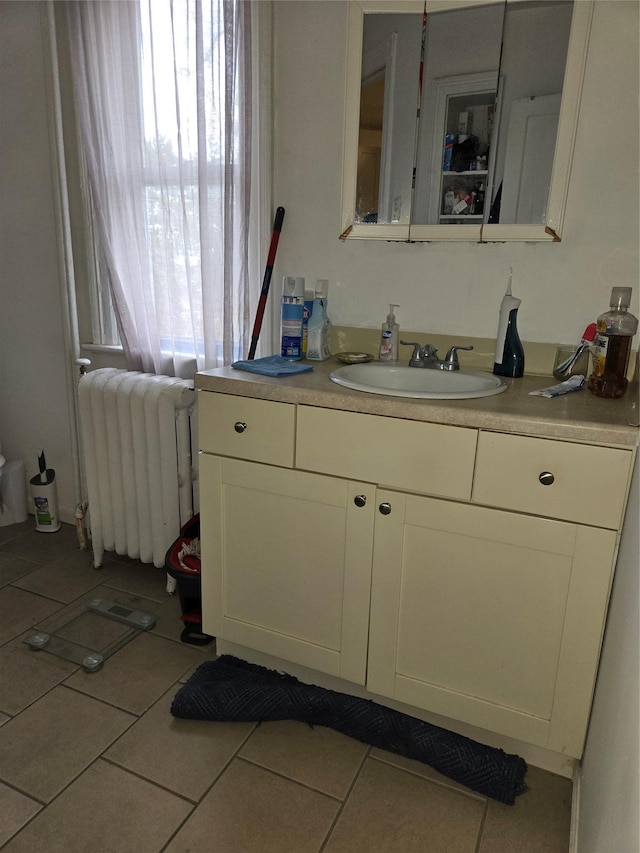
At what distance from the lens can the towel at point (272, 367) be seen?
4.90 ft

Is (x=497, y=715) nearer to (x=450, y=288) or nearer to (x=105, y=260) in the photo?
(x=450, y=288)

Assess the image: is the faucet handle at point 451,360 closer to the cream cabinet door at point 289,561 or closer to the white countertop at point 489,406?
the white countertop at point 489,406

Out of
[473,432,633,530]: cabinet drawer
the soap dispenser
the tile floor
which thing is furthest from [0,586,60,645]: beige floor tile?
[473,432,633,530]: cabinet drawer

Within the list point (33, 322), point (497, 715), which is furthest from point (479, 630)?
point (33, 322)

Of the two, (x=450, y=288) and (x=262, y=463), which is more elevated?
(x=450, y=288)

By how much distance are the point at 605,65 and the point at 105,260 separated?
1.65 meters

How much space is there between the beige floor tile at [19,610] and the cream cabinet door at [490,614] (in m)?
1.15

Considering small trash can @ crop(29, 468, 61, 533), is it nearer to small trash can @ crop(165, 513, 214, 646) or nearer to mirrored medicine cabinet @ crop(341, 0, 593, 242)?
small trash can @ crop(165, 513, 214, 646)

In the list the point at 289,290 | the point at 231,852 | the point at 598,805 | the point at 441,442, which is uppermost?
the point at 289,290

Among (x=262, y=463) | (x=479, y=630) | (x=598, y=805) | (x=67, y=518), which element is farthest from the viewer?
(x=67, y=518)

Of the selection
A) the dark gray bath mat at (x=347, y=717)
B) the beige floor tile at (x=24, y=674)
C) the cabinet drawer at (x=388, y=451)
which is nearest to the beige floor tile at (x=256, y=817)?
the dark gray bath mat at (x=347, y=717)

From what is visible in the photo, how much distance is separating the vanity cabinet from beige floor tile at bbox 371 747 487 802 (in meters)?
0.13

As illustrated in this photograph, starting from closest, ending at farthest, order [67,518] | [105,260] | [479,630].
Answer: [479,630] < [105,260] < [67,518]

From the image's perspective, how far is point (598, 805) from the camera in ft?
3.21
